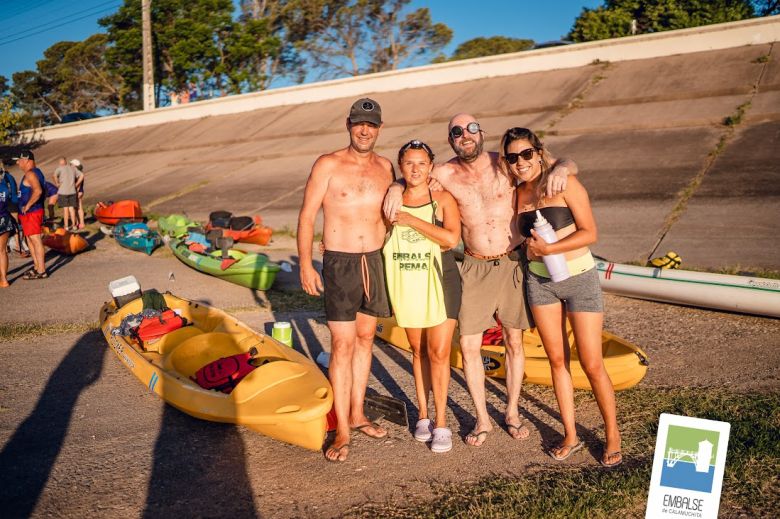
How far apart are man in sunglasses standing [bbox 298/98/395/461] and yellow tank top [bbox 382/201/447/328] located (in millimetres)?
196

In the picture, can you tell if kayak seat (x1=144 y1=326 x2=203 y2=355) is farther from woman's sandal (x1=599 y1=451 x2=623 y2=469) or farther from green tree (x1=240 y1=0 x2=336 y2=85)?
green tree (x1=240 y1=0 x2=336 y2=85)

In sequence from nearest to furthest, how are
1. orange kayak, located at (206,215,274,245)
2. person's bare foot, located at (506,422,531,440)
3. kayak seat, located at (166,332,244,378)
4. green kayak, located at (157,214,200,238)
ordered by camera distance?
person's bare foot, located at (506,422,531,440) < kayak seat, located at (166,332,244,378) < green kayak, located at (157,214,200,238) < orange kayak, located at (206,215,274,245)

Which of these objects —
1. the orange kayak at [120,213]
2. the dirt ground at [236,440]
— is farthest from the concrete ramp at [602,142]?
the dirt ground at [236,440]

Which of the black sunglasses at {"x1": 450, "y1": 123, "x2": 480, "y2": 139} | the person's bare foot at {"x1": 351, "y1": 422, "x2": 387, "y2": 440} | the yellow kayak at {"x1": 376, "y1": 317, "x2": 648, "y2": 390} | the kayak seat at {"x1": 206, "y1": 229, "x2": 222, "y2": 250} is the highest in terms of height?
the black sunglasses at {"x1": 450, "y1": 123, "x2": 480, "y2": 139}

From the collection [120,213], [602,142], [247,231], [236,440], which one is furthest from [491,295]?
[602,142]

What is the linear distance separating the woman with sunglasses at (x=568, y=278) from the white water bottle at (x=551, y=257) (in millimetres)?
36

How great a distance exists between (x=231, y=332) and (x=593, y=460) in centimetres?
363

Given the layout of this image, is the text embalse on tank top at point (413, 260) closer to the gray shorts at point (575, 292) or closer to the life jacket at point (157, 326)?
the gray shorts at point (575, 292)

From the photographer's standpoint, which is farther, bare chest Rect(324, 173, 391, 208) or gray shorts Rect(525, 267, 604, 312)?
bare chest Rect(324, 173, 391, 208)

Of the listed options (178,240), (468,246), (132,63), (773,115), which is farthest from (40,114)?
(468,246)

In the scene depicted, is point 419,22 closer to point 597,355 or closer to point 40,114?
point 40,114

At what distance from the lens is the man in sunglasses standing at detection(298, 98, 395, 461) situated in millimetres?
4793

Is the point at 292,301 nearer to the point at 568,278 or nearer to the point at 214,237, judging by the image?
the point at 214,237

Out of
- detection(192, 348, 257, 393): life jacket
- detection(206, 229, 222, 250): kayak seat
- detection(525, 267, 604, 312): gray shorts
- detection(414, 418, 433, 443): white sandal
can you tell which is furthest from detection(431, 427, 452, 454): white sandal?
detection(206, 229, 222, 250): kayak seat
